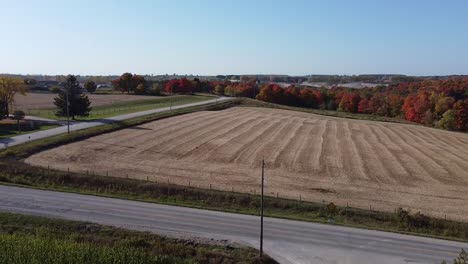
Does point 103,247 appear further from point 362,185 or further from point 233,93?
point 233,93

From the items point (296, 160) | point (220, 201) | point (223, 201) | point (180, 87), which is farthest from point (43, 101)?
point (223, 201)

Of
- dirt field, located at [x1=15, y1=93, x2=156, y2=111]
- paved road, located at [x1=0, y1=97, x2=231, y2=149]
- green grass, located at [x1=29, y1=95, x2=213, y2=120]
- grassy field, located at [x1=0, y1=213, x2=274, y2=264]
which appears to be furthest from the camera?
dirt field, located at [x1=15, y1=93, x2=156, y2=111]

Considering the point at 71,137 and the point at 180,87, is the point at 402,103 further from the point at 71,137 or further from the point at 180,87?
the point at 71,137

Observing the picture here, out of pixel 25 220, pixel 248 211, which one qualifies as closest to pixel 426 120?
pixel 248 211

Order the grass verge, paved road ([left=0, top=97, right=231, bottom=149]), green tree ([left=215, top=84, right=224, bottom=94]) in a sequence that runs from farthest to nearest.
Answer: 1. green tree ([left=215, top=84, right=224, bottom=94])
2. paved road ([left=0, top=97, right=231, bottom=149])
3. the grass verge

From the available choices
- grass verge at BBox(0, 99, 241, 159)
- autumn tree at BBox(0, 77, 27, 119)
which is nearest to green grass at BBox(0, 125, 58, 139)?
grass verge at BBox(0, 99, 241, 159)

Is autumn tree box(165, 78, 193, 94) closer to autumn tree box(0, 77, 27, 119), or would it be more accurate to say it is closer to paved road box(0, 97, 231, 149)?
paved road box(0, 97, 231, 149)

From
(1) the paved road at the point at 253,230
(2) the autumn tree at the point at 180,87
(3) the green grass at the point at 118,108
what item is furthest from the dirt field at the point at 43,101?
(1) the paved road at the point at 253,230
